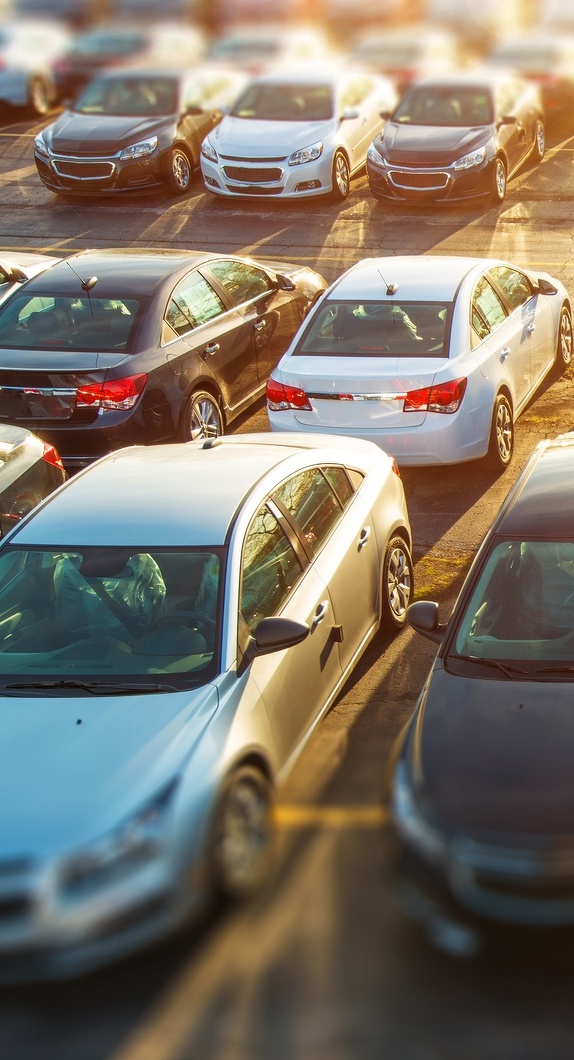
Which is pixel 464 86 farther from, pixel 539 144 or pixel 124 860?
pixel 124 860

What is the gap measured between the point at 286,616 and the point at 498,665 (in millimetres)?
1062

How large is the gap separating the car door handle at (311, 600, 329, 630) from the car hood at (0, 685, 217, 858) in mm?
1038

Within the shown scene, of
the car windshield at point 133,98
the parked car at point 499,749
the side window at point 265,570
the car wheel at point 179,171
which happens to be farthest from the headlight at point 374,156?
the side window at point 265,570

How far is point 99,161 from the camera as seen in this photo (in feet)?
62.1

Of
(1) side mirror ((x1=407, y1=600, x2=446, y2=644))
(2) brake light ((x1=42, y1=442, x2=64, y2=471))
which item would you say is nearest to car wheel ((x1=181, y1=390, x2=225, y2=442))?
(2) brake light ((x1=42, y1=442, x2=64, y2=471))

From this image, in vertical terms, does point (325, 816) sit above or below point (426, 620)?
below

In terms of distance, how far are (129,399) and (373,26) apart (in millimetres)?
3444

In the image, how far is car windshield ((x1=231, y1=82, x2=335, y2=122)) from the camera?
19.2m

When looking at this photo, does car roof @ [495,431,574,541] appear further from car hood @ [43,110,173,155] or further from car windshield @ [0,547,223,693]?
car hood @ [43,110,173,155]

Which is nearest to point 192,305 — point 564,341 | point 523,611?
point 564,341

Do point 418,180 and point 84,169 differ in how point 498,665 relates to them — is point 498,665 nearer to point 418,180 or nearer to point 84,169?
point 418,180

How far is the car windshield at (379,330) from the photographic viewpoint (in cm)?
1040

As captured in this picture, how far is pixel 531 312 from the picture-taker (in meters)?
11.7

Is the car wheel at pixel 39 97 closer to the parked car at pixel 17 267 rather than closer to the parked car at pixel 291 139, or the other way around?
the parked car at pixel 291 139
